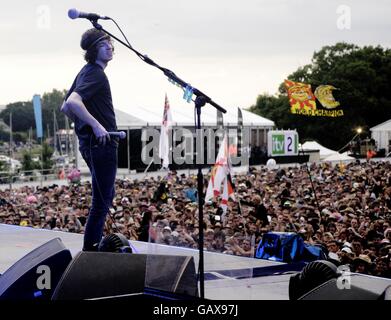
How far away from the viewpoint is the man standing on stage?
3.92m

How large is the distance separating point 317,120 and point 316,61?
5934mm

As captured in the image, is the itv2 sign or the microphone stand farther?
the itv2 sign

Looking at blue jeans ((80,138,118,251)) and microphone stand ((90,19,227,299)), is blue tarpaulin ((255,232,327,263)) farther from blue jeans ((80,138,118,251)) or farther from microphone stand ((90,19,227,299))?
blue jeans ((80,138,118,251))

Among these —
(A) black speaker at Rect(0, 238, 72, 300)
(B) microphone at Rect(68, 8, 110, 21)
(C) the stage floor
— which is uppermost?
(B) microphone at Rect(68, 8, 110, 21)

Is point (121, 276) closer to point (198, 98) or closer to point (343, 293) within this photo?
point (343, 293)

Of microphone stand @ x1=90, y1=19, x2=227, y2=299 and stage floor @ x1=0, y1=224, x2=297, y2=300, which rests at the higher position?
microphone stand @ x1=90, y1=19, x2=227, y2=299

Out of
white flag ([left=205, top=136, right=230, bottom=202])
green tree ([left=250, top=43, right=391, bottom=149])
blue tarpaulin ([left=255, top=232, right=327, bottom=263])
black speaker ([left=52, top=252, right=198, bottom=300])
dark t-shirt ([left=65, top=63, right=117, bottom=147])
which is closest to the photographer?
black speaker ([left=52, top=252, right=198, bottom=300])

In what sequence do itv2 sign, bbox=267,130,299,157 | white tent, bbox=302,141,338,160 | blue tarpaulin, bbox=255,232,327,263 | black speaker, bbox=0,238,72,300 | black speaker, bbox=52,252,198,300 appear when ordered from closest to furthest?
1. black speaker, bbox=52,252,198,300
2. black speaker, bbox=0,238,72,300
3. blue tarpaulin, bbox=255,232,327,263
4. itv2 sign, bbox=267,130,299,157
5. white tent, bbox=302,141,338,160

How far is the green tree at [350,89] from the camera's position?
41.9m

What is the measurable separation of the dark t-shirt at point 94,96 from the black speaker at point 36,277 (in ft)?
3.29

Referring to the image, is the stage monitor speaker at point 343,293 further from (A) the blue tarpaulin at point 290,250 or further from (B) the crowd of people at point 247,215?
(A) the blue tarpaulin at point 290,250

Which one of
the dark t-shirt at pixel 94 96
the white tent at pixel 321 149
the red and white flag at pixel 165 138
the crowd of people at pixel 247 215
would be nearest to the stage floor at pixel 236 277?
the crowd of people at pixel 247 215

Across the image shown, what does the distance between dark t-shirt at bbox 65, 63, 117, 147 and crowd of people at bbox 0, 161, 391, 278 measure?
83 cm

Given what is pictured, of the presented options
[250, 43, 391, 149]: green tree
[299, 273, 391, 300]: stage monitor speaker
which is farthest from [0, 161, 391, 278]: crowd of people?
[250, 43, 391, 149]: green tree
